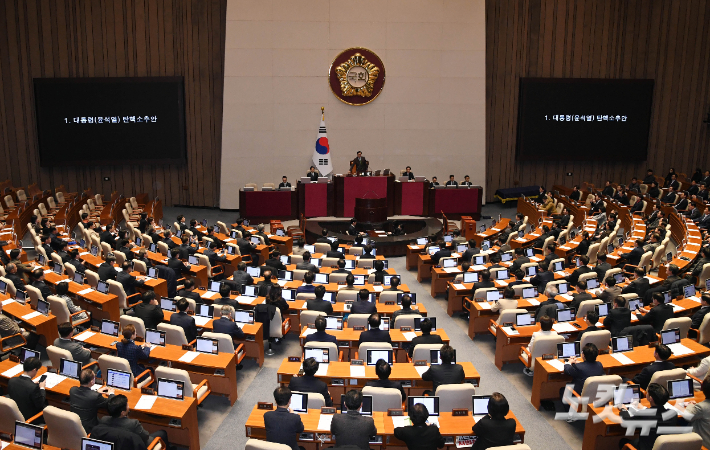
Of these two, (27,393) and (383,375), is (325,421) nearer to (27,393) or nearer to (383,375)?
(383,375)

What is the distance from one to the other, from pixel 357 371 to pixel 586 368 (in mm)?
2973

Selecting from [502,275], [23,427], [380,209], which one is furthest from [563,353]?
[380,209]

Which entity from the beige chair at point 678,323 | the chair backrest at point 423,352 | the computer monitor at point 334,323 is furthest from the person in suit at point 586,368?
the computer monitor at point 334,323

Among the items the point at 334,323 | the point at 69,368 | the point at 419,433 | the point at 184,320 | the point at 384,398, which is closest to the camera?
the point at 419,433

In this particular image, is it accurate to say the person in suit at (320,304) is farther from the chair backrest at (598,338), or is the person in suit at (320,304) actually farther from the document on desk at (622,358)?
the document on desk at (622,358)

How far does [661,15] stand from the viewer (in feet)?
76.5

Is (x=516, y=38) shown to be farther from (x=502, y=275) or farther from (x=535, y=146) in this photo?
(x=502, y=275)

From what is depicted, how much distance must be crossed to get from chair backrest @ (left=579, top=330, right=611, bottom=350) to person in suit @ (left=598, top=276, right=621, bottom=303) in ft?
5.52

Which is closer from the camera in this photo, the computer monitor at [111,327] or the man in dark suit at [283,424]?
the man in dark suit at [283,424]

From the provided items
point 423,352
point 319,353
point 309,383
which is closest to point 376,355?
point 423,352

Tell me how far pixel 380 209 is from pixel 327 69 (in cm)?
638

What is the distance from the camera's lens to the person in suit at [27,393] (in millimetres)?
6688

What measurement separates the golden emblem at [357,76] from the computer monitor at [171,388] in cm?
1677

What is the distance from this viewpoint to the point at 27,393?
669 centimetres
